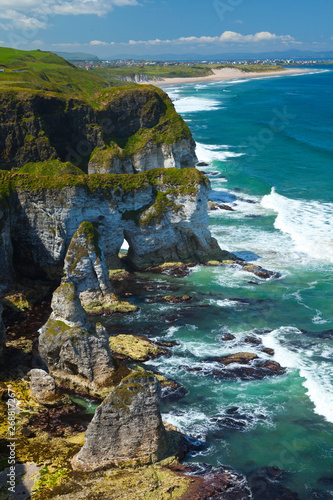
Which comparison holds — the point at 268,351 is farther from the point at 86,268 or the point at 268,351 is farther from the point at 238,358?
the point at 86,268

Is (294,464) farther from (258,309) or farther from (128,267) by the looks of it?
(128,267)

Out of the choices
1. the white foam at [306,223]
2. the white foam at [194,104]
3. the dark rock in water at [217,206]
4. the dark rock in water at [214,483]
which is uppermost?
the white foam at [194,104]

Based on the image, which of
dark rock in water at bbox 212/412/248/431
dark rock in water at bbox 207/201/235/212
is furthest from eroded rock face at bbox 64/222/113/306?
dark rock in water at bbox 207/201/235/212

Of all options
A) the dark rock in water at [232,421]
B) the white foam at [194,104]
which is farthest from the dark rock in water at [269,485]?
the white foam at [194,104]

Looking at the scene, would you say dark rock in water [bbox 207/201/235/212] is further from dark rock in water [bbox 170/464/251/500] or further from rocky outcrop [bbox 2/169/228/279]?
dark rock in water [bbox 170/464/251/500]

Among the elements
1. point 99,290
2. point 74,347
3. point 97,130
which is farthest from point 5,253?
point 97,130

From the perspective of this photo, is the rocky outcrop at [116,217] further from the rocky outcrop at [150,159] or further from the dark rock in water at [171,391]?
the dark rock in water at [171,391]
